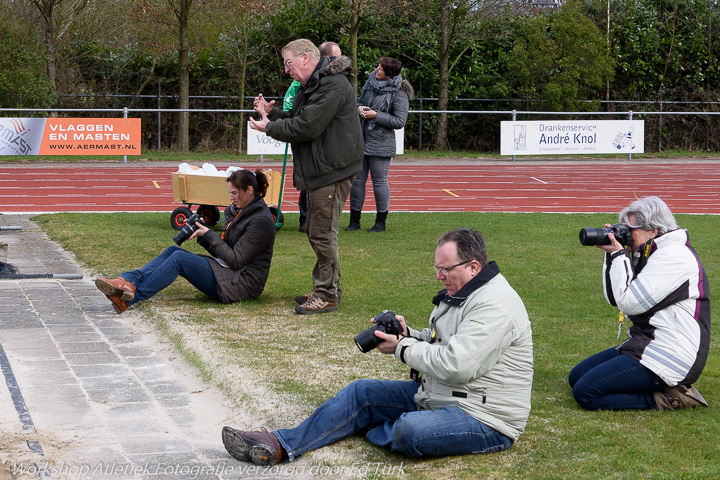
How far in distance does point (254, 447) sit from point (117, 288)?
315 cm

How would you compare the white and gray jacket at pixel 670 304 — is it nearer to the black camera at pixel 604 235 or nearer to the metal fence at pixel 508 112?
the black camera at pixel 604 235

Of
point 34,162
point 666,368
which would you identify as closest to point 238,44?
point 34,162

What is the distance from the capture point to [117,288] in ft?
23.3

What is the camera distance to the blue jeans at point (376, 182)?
11.8 m

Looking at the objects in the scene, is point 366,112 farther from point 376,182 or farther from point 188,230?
point 188,230

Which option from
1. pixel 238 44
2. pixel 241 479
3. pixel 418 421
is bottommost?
pixel 241 479

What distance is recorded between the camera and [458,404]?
14.1ft

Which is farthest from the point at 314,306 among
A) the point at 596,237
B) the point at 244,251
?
the point at 596,237

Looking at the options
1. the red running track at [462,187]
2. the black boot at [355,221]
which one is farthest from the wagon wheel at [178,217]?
the red running track at [462,187]

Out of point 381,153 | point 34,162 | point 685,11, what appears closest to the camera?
point 381,153

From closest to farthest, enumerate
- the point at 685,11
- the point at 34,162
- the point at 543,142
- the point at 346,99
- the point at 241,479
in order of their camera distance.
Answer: the point at 241,479, the point at 346,99, the point at 34,162, the point at 543,142, the point at 685,11

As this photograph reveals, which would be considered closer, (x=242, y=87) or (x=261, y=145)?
(x=261, y=145)

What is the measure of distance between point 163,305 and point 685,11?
28.9m

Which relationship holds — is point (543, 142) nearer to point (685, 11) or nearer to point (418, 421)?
point (685, 11)
